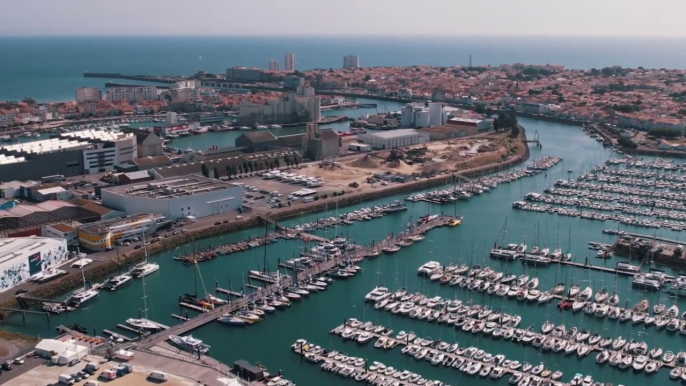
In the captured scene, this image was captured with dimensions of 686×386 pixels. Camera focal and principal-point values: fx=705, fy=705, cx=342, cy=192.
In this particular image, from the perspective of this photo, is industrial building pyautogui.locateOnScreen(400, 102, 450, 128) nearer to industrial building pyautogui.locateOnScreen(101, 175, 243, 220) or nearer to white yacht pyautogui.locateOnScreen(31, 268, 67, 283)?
industrial building pyautogui.locateOnScreen(101, 175, 243, 220)

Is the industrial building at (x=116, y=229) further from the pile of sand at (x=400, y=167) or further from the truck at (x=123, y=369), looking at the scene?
the pile of sand at (x=400, y=167)

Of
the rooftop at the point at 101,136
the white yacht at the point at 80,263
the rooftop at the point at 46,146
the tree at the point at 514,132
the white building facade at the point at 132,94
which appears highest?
the white building facade at the point at 132,94

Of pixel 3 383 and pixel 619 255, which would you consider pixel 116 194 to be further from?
pixel 619 255

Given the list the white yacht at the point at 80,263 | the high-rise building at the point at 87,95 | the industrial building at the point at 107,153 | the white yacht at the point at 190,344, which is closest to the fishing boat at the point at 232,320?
the white yacht at the point at 190,344

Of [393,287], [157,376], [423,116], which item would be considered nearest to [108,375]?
[157,376]

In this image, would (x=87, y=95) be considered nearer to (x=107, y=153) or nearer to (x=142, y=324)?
(x=107, y=153)

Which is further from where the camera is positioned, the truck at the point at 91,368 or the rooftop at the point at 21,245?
the rooftop at the point at 21,245

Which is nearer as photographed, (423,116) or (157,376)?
(157,376)

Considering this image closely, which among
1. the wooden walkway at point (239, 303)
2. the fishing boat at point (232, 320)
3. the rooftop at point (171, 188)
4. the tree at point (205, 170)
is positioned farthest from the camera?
the tree at point (205, 170)
